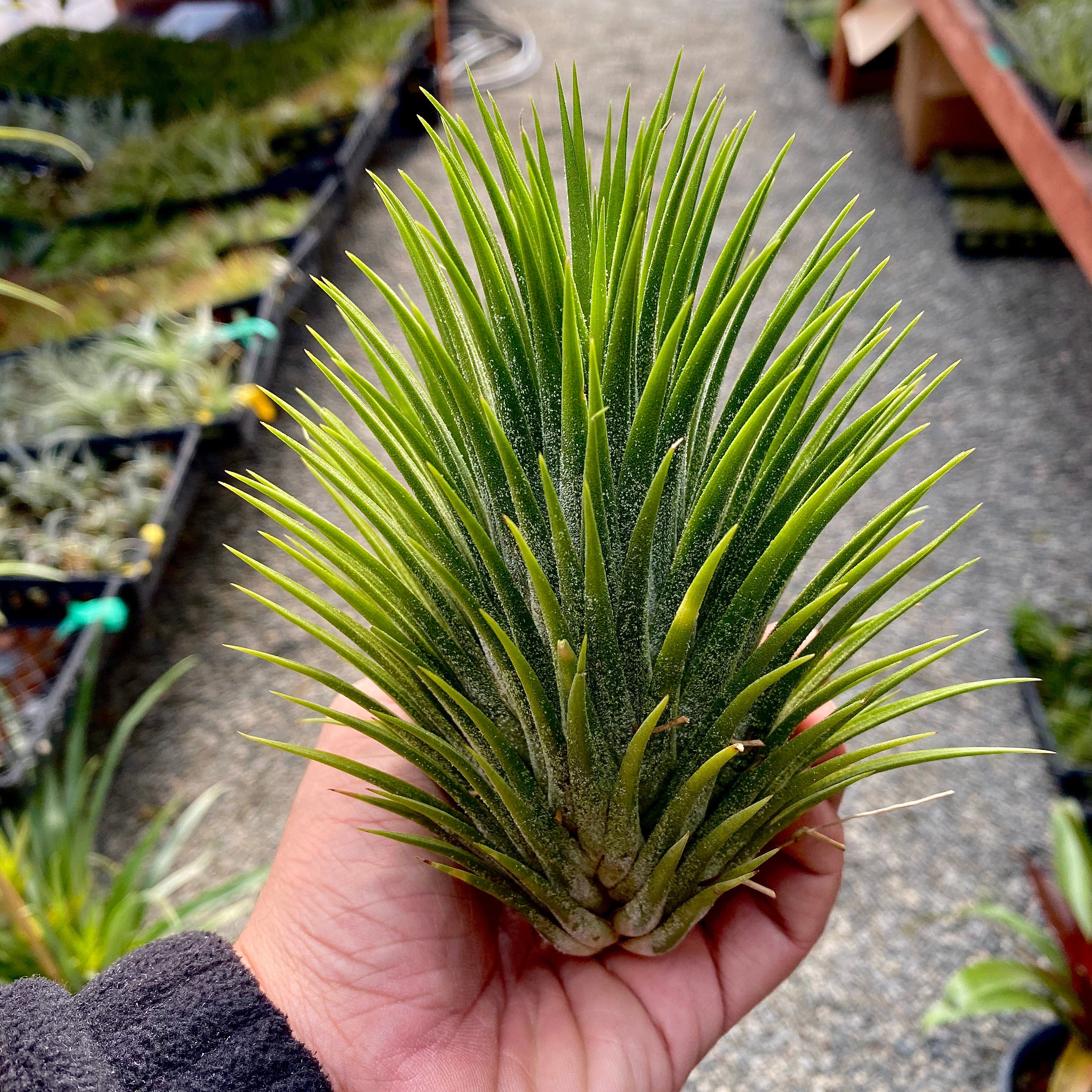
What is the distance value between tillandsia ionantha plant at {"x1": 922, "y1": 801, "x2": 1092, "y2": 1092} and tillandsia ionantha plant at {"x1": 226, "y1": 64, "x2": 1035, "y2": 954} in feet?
2.39

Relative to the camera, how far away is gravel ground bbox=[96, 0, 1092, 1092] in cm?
127

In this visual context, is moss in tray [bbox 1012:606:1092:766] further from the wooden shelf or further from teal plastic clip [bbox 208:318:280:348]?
teal plastic clip [bbox 208:318:280:348]

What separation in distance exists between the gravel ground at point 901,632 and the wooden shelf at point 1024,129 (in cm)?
41

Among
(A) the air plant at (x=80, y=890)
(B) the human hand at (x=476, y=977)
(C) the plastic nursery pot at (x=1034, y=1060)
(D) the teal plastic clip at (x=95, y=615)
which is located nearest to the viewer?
(B) the human hand at (x=476, y=977)

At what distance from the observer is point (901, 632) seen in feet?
5.75

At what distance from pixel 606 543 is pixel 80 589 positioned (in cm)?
136

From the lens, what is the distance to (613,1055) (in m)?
0.66

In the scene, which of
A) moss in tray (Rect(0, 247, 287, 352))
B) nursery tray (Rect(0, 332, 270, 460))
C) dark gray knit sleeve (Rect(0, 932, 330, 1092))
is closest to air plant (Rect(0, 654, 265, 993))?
dark gray knit sleeve (Rect(0, 932, 330, 1092))

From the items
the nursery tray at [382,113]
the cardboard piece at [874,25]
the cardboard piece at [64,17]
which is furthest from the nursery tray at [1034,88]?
the cardboard piece at [64,17]

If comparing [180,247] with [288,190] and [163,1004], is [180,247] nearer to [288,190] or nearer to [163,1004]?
[288,190]

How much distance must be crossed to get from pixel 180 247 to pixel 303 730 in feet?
4.63

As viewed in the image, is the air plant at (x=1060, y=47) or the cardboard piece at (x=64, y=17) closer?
the air plant at (x=1060, y=47)

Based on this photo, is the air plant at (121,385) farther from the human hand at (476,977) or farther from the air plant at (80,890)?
the human hand at (476,977)

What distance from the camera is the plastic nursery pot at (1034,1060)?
1.11 meters
